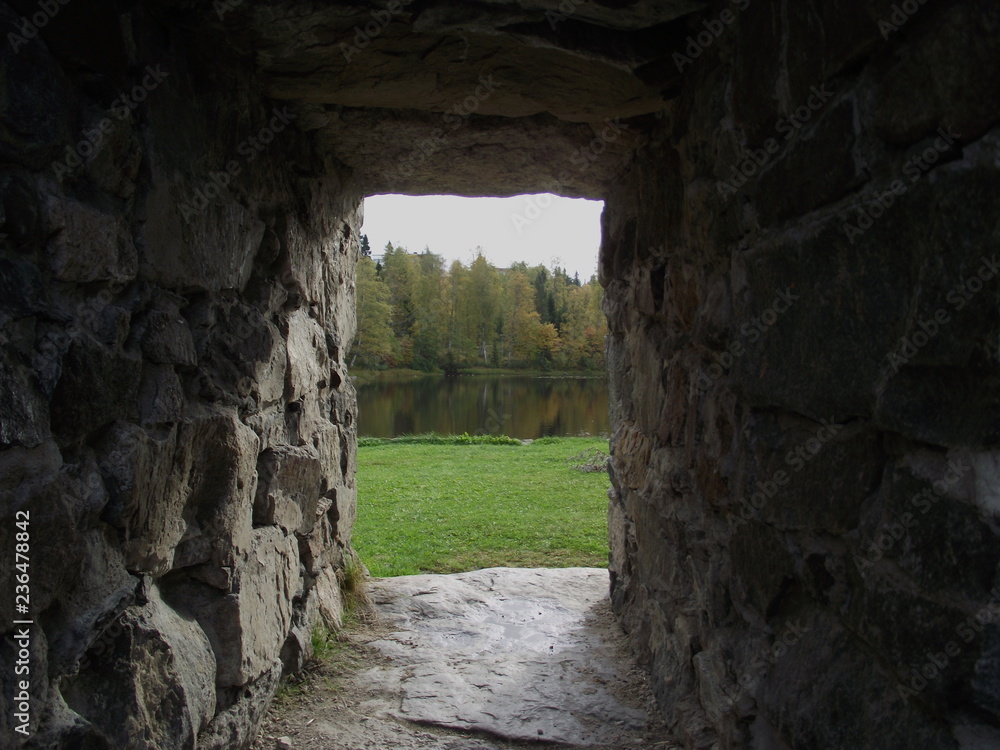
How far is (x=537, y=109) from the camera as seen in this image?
104 inches

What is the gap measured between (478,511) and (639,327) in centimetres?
393

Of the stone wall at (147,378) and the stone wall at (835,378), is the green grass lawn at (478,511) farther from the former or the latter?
the stone wall at (835,378)

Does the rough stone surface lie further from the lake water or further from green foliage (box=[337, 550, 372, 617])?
the lake water

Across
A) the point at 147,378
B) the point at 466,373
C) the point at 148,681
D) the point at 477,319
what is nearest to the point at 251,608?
the point at 148,681

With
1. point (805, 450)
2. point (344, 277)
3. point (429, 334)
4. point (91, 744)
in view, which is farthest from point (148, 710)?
point (429, 334)

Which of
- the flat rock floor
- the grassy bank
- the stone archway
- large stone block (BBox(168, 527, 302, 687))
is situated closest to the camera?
the stone archway

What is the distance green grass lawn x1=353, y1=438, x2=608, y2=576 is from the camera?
17.0 ft

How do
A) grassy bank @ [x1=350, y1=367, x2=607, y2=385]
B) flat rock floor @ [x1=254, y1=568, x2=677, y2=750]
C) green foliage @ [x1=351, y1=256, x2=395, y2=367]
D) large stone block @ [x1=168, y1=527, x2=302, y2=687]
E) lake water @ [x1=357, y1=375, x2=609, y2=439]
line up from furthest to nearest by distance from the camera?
grassy bank @ [x1=350, y1=367, x2=607, y2=385] → green foliage @ [x1=351, y1=256, x2=395, y2=367] → lake water @ [x1=357, y1=375, x2=609, y2=439] → flat rock floor @ [x1=254, y1=568, x2=677, y2=750] → large stone block @ [x1=168, y1=527, x2=302, y2=687]

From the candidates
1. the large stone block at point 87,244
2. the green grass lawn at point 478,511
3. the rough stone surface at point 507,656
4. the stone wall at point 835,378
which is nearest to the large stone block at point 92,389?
the large stone block at point 87,244

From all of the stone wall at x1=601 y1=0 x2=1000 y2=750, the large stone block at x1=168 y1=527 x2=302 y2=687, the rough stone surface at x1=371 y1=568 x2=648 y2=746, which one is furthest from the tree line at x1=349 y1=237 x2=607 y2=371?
the stone wall at x1=601 y1=0 x2=1000 y2=750

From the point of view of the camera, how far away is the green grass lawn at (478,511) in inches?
204

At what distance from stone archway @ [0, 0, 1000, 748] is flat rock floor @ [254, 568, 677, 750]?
198 millimetres

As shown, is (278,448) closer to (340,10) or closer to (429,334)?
(340,10)

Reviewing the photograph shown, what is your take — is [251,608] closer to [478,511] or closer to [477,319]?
[478,511]
